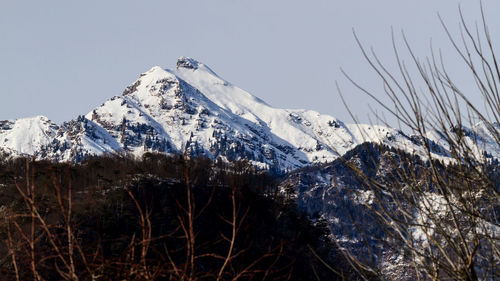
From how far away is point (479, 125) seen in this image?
6602mm

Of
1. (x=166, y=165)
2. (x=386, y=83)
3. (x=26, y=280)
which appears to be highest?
(x=166, y=165)

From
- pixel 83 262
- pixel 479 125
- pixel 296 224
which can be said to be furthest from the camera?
pixel 296 224

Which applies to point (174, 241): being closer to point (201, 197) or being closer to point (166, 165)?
point (201, 197)

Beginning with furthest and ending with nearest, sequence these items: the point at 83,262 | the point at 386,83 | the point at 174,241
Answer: the point at 174,241 < the point at 386,83 < the point at 83,262

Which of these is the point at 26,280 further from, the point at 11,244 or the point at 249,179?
the point at 249,179

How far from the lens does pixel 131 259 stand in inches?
169

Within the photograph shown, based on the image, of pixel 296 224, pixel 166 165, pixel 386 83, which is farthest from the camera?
pixel 166 165

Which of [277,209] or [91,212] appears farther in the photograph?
[277,209]

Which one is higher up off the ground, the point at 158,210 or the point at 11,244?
the point at 158,210

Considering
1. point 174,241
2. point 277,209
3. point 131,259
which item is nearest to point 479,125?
point 131,259

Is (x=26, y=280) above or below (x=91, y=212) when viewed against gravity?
below

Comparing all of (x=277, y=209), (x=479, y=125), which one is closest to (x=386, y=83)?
(x=479, y=125)

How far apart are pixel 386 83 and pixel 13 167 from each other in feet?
321

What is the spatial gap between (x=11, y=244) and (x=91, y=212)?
63.8 meters
